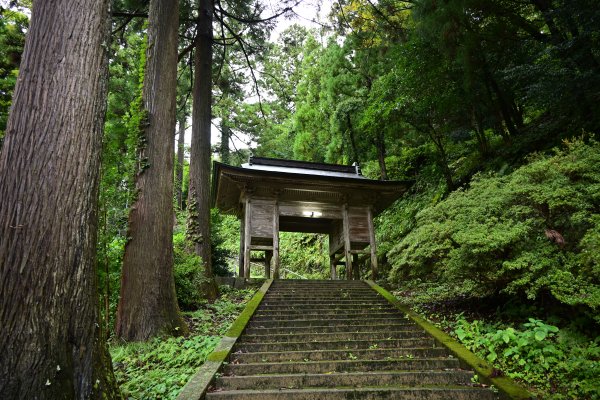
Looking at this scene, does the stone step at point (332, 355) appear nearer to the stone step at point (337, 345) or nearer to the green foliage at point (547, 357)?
the stone step at point (337, 345)

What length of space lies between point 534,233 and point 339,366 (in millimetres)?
3344

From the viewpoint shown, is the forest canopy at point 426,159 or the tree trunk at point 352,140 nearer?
the forest canopy at point 426,159

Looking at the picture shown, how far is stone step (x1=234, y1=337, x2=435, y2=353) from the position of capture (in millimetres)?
4746

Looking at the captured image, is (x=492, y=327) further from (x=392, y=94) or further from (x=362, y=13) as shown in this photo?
(x=362, y=13)

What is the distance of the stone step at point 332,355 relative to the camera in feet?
14.4

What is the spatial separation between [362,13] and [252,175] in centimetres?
710

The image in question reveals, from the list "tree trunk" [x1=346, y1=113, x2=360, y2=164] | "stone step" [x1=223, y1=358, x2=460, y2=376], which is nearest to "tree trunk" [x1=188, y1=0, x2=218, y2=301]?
"stone step" [x1=223, y1=358, x2=460, y2=376]

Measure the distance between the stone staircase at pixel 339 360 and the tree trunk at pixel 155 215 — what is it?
138 cm

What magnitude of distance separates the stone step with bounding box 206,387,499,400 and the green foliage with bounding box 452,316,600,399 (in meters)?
0.74

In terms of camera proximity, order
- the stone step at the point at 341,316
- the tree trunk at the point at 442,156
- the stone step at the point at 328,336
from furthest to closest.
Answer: the tree trunk at the point at 442,156
the stone step at the point at 341,316
the stone step at the point at 328,336

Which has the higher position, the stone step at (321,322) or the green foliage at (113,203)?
the green foliage at (113,203)

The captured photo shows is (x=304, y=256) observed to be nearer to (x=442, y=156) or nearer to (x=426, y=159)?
(x=426, y=159)

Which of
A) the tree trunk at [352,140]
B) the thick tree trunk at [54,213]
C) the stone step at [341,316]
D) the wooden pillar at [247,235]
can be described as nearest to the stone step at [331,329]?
the stone step at [341,316]

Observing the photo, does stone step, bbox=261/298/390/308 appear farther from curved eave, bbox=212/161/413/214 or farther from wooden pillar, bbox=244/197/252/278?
curved eave, bbox=212/161/413/214
